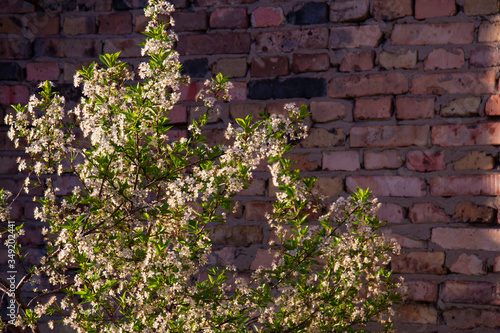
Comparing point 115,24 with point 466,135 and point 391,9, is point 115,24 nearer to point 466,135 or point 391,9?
point 391,9

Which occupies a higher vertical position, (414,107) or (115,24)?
(115,24)

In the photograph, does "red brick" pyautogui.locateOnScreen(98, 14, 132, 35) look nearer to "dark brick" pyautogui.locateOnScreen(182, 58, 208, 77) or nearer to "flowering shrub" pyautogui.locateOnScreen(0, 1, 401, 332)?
"dark brick" pyautogui.locateOnScreen(182, 58, 208, 77)

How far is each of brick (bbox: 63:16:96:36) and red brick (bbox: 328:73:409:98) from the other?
36.5 inches

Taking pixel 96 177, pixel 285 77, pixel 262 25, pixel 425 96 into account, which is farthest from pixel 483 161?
pixel 96 177

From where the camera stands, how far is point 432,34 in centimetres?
176

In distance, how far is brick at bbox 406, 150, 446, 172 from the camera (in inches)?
68.9

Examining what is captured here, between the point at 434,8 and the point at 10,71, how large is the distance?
1.58m

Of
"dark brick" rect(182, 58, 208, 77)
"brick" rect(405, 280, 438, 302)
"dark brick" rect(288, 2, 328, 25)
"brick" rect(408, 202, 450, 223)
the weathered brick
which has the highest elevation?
"dark brick" rect(288, 2, 328, 25)

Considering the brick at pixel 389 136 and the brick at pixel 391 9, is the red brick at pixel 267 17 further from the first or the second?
the brick at pixel 389 136

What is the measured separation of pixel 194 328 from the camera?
1.29 meters

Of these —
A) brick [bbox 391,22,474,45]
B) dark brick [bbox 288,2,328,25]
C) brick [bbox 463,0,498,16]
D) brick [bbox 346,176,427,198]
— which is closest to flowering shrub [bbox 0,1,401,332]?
brick [bbox 346,176,427,198]

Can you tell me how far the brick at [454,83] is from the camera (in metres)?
1.73

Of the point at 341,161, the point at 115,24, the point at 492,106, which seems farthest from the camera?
the point at 115,24

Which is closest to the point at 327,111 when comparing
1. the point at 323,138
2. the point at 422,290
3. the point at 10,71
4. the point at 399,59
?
the point at 323,138
